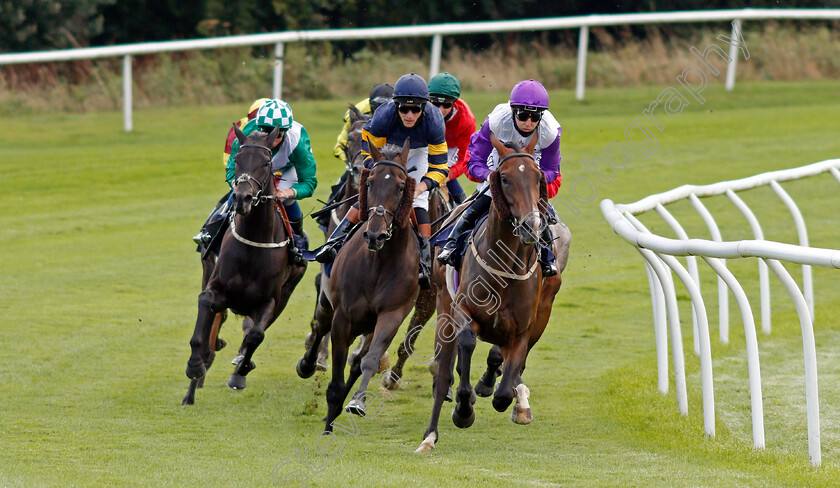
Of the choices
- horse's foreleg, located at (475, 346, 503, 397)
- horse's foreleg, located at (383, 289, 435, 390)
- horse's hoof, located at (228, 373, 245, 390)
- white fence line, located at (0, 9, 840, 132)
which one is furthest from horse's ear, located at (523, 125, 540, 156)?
white fence line, located at (0, 9, 840, 132)

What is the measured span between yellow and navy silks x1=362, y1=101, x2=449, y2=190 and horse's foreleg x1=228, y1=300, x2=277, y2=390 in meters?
1.18

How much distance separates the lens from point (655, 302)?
6914 mm

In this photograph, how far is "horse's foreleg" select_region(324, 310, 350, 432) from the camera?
6.38 meters

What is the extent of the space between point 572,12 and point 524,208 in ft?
67.8

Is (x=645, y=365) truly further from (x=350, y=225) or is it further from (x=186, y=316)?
(x=186, y=316)

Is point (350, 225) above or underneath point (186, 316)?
above

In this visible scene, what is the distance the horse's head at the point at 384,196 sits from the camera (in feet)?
19.6

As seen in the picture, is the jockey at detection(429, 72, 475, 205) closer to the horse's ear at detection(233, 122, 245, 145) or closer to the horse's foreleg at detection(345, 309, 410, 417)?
the horse's ear at detection(233, 122, 245, 145)

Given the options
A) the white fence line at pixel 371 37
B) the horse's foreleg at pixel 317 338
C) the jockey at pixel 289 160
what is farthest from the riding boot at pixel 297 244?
the white fence line at pixel 371 37

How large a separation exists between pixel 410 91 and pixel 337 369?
65.6 inches

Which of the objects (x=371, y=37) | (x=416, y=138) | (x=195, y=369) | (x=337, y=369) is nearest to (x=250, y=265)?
(x=195, y=369)

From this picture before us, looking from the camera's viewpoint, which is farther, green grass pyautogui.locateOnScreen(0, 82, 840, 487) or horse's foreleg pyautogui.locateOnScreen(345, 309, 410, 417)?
horse's foreleg pyautogui.locateOnScreen(345, 309, 410, 417)

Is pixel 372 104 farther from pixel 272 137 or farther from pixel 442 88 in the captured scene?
pixel 272 137

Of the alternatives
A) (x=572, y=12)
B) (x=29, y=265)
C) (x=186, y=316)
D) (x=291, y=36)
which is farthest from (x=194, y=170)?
(x=572, y=12)
